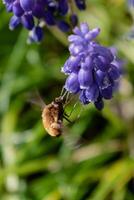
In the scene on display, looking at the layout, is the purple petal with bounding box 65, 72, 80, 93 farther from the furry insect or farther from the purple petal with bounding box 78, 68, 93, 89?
the furry insect

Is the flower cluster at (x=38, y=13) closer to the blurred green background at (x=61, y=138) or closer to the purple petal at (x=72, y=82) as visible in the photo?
the purple petal at (x=72, y=82)

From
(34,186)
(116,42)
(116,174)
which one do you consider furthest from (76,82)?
(116,42)

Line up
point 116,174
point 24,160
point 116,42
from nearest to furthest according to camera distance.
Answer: point 116,174, point 24,160, point 116,42

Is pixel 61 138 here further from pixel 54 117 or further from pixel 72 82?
pixel 72 82

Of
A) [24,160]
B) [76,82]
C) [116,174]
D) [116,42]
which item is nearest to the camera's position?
[76,82]

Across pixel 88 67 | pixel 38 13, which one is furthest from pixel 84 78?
pixel 38 13

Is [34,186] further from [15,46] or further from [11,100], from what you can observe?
[15,46]
